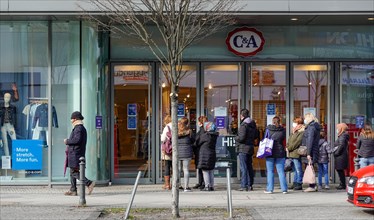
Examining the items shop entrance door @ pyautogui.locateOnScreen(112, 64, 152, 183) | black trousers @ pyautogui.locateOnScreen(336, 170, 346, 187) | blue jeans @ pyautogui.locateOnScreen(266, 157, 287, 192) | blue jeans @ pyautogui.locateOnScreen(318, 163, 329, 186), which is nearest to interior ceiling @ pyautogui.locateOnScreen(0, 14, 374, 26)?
shop entrance door @ pyautogui.locateOnScreen(112, 64, 152, 183)

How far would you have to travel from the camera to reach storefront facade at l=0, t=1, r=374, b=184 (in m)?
16.2

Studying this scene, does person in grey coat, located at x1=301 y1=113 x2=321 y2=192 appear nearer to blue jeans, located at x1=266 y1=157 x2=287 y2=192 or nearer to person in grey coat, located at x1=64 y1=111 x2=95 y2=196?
blue jeans, located at x1=266 y1=157 x2=287 y2=192

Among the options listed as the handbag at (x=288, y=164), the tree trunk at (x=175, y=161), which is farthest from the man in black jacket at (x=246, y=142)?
the tree trunk at (x=175, y=161)

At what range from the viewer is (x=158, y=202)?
43.3 feet

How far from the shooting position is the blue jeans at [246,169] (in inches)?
588

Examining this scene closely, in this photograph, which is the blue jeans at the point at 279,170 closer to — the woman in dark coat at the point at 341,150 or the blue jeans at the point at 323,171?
the blue jeans at the point at 323,171

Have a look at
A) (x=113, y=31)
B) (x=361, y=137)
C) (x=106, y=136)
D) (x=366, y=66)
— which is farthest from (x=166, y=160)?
(x=366, y=66)

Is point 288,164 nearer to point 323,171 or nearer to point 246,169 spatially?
point 323,171

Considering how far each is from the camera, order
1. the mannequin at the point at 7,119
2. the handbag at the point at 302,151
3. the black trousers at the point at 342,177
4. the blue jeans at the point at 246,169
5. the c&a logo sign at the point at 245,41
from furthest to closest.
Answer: the c&a logo sign at the point at 245,41
the mannequin at the point at 7,119
the black trousers at the point at 342,177
the blue jeans at the point at 246,169
the handbag at the point at 302,151

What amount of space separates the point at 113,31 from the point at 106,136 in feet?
9.34

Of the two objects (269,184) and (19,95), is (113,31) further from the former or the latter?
(269,184)

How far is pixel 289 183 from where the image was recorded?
1695 cm

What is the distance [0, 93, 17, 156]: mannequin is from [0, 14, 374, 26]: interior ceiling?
222cm

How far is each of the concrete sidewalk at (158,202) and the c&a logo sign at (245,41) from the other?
371cm
